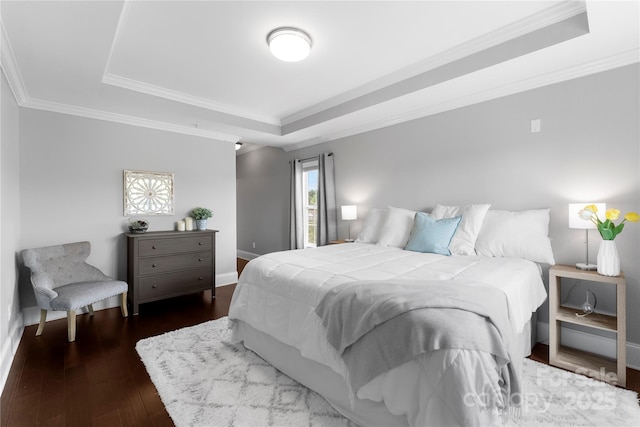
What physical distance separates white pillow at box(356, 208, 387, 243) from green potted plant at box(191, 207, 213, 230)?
2162 mm

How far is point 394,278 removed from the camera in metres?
1.81

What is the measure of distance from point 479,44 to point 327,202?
2.82m

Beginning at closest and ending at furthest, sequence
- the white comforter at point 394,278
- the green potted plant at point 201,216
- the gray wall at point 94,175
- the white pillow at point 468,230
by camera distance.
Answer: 1. the white comforter at point 394,278
2. the white pillow at point 468,230
3. the gray wall at point 94,175
4. the green potted plant at point 201,216

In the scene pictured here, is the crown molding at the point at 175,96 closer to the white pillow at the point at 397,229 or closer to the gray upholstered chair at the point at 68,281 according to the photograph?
the gray upholstered chair at the point at 68,281

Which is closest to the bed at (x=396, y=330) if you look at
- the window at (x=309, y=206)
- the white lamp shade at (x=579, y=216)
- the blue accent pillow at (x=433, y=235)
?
the blue accent pillow at (x=433, y=235)

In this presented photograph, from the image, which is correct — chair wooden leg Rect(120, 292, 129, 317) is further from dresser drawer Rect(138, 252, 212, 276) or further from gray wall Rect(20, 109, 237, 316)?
gray wall Rect(20, 109, 237, 316)

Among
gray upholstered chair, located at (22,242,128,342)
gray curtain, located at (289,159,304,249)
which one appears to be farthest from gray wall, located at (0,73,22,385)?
gray curtain, located at (289,159,304,249)

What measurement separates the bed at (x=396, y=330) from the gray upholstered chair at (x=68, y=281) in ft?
4.67

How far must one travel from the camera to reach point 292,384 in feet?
6.39

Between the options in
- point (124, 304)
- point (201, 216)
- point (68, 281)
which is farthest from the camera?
point (201, 216)

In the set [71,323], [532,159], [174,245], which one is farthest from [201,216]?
[532,159]

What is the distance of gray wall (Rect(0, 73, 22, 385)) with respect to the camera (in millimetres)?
2109

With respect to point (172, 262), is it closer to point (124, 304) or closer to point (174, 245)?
point (174, 245)

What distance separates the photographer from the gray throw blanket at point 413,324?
3.97 feet
